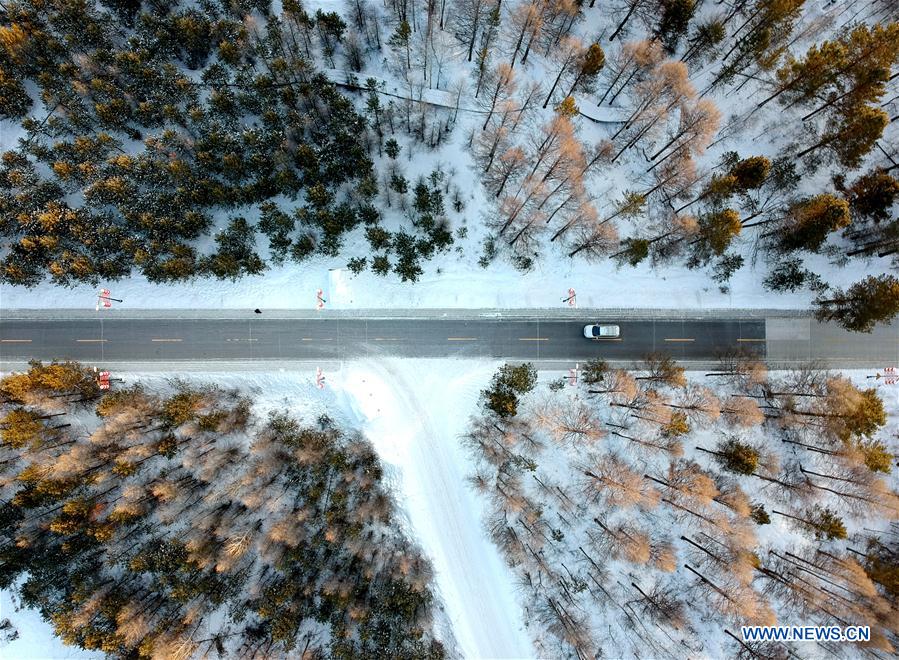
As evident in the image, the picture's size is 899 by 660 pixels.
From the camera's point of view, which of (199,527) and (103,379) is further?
(103,379)

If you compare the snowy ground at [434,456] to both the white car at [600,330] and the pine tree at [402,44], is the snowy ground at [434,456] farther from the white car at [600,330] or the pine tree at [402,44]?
the pine tree at [402,44]

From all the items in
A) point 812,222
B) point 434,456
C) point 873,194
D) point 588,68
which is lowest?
point 434,456

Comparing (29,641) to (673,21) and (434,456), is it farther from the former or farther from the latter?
(673,21)

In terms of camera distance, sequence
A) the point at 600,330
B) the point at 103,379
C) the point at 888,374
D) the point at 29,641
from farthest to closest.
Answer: the point at 888,374 < the point at 600,330 < the point at 103,379 < the point at 29,641

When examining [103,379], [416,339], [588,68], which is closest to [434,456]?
[416,339]

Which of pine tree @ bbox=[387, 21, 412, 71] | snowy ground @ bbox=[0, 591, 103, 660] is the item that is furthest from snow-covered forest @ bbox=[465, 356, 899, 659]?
snowy ground @ bbox=[0, 591, 103, 660]

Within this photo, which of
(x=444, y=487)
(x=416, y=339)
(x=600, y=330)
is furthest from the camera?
(x=416, y=339)
